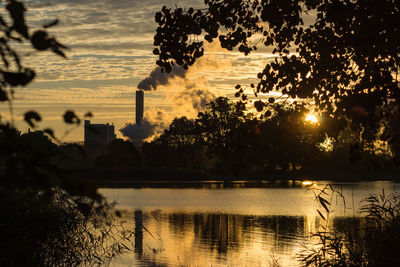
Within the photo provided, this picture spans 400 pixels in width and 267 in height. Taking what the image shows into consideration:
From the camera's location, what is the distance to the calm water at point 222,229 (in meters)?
20.2

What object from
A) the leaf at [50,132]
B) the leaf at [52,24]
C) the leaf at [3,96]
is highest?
the leaf at [52,24]

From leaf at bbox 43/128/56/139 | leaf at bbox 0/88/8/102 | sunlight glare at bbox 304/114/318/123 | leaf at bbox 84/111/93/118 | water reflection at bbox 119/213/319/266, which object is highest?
sunlight glare at bbox 304/114/318/123

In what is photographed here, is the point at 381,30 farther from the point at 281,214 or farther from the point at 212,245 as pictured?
the point at 281,214

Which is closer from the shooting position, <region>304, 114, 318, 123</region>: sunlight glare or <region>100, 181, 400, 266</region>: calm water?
<region>304, 114, 318, 123</region>: sunlight glare

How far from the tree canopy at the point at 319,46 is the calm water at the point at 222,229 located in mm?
2959

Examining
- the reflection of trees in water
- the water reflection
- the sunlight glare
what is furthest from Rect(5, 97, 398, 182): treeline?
the reflection of trees in water

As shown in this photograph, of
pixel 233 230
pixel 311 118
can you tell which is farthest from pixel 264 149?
pixel 233 230

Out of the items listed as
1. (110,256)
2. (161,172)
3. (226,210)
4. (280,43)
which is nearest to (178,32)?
(280,43)

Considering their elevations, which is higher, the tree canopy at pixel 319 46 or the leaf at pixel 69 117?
the tree canopy at pixel 319 46

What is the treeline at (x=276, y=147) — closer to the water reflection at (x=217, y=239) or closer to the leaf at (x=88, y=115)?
the leaf at (x=88, y=115)

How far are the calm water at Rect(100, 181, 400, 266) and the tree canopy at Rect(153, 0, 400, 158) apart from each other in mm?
2959

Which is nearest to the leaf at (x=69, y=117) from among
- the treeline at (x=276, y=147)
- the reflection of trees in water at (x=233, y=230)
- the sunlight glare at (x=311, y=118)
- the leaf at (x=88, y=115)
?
the leaf at (x=88, y=115)

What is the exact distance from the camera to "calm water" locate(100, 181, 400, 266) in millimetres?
20219

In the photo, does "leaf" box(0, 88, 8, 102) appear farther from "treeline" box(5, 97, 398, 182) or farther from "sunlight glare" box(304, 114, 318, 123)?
"sunlight glare" box(304, 114, 318, 123)
